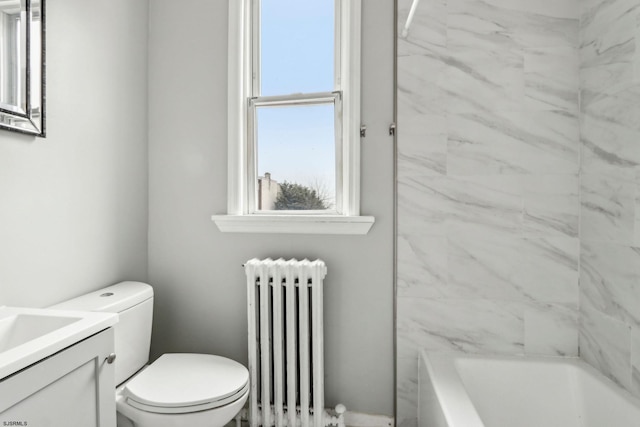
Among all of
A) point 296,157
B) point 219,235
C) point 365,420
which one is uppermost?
point 296,157

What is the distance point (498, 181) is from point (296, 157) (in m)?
0.97

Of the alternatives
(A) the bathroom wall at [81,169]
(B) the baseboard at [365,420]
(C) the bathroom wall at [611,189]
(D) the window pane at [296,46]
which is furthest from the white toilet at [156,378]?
(C) the bathroom wall at [611,189]

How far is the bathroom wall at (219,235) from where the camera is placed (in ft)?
5.42

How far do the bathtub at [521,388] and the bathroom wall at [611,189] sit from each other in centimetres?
10

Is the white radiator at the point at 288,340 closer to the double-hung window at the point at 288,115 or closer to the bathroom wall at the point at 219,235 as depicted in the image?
the bathroom wall at the point at 219,235

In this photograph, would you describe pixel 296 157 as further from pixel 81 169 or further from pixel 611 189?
pixel 611 189

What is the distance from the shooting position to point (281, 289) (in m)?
1.58

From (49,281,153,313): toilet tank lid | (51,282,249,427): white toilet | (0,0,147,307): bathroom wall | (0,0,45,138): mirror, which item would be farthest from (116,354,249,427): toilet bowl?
(0,0,45,138): mirror

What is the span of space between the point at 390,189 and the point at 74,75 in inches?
56.8

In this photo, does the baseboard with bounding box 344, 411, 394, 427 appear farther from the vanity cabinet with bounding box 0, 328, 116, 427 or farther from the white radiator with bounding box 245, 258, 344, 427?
the vanity cabinet with bounding box 0, 328, 116, 427

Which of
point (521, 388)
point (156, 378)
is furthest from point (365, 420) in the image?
point (156, 378)

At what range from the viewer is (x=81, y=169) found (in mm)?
1464

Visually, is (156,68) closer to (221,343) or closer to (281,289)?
(281,289)

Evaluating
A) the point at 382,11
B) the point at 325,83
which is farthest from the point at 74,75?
the point at 382,11
